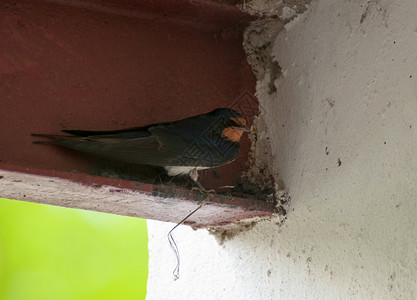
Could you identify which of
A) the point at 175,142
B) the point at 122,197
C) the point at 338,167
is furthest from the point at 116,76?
the point at 338,167

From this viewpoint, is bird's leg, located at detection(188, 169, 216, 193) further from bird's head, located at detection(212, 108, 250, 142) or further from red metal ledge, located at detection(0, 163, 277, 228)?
bird's head, located at detection(212, 108, 250, 142)

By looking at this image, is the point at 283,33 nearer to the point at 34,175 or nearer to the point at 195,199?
the point at 195,199

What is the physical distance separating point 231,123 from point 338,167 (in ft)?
1.55

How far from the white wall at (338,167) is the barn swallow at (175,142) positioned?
0.76ft

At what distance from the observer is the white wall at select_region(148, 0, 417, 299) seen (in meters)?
1.41

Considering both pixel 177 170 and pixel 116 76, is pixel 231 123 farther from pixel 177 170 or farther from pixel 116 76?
pixel 116 76

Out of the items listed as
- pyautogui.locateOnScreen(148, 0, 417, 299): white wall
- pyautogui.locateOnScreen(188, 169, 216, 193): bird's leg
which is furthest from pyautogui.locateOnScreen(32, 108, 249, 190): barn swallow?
pyautogui.locateOnScreen(148, 0, 417, 299): white wall

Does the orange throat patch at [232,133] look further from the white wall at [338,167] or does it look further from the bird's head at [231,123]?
the white wall at [338,167]

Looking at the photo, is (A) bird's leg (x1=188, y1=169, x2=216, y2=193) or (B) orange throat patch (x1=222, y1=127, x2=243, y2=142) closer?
(A) bird's leg (x1=188, y1=169, x2=216, y2=193)

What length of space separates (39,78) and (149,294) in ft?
4.51

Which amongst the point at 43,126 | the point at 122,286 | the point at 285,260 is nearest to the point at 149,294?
the point at 122,286

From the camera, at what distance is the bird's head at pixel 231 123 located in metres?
1.99

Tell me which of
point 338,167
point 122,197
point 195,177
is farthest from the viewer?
point 195,177

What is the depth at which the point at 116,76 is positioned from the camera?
1975 millimetres
